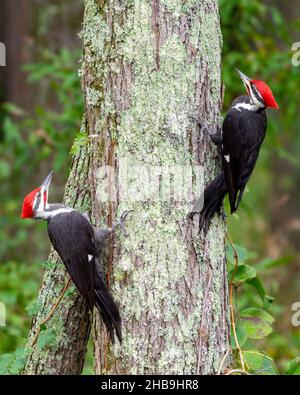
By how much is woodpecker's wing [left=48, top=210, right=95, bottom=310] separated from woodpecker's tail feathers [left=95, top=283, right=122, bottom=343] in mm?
44

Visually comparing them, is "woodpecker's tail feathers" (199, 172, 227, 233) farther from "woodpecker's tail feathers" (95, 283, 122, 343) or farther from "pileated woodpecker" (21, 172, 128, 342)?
"woodpecker's tail feathers" (95, 283, 122, 343)

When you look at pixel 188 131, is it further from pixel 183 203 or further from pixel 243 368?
pixel 243 368

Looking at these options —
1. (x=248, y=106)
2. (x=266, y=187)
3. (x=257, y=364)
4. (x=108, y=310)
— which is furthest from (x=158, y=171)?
(x=266, y=187)

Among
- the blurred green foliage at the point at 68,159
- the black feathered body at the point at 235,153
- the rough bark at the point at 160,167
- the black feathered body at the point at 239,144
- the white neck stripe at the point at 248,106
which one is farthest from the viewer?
the blurred green foliage at the point at 68,159

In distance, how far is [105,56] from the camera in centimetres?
300

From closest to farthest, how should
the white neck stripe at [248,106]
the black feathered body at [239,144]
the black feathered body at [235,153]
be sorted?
the black feathered body at [235,153] < the black feathered body at [239,144] < the white neck stripe at [248,106]

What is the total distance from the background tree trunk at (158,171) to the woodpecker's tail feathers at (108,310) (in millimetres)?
28

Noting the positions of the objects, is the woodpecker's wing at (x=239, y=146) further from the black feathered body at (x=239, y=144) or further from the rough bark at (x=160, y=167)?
the rough bark at (x=160, y=167)

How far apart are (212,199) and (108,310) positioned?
2.17 feet

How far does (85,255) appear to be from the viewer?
3174mm

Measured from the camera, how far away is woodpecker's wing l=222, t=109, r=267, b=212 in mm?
3174

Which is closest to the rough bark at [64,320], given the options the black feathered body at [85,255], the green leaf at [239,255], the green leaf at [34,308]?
the green leaf at [34,308]

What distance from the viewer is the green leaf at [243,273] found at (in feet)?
11.7
